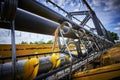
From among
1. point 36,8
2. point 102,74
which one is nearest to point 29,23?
point 36,8

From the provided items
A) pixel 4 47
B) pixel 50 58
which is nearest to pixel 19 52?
pixel 4 47

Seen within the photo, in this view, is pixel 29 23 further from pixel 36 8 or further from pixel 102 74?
pixel 102 74

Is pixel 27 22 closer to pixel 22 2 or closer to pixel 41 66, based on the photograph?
pixel 22 2

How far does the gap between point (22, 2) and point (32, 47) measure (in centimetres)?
1029

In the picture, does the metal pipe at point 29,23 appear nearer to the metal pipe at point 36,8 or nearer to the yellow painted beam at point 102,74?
Result: the metal pipe at point 36,8

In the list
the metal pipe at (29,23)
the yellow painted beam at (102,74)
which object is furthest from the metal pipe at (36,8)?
the yellow painted beam at (102,74)

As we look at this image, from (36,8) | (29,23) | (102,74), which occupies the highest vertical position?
(36,8)

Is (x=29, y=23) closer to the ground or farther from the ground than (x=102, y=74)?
farther from the ground

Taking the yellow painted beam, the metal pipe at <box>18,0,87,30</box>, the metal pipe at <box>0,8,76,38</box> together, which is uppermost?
the metal pipe at <box>18,0,87,30</box>

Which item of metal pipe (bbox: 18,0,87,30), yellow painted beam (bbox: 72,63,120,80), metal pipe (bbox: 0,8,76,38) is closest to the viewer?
metal pipe (bbox: 18,0,87,30)

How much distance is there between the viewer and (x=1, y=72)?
1.48 m

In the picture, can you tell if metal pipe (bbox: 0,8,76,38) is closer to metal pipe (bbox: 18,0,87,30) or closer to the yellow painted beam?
metal pipe (bbox: 18,0,87,30)

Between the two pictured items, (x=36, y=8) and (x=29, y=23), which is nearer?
(x=36, y=8)

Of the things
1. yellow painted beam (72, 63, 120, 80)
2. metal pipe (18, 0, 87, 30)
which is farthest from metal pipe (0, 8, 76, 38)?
yellow painted beam (72, 63, 120, 80)
